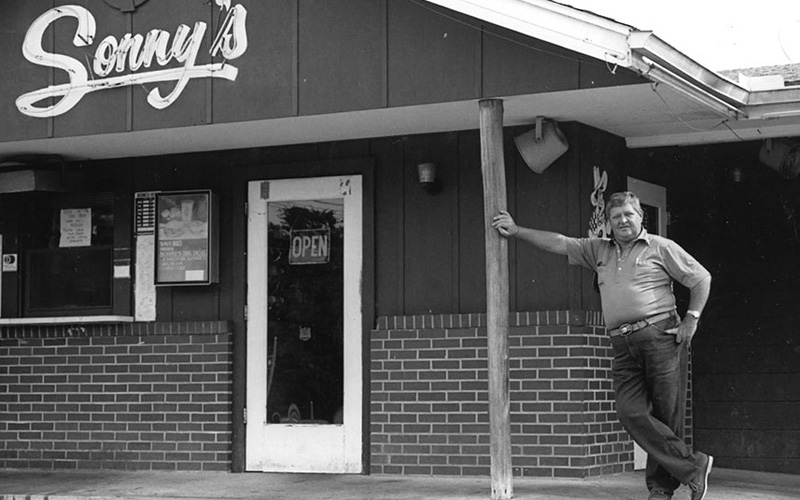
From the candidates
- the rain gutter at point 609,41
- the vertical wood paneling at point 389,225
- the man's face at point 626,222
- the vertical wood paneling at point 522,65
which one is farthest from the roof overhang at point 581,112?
the man's face at point 626,222

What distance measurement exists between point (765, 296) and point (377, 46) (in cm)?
409

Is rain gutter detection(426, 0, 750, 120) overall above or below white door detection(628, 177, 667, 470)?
above

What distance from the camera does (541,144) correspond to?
30.6 ft

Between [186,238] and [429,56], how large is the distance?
2.99 metres

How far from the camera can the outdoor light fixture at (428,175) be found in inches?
388

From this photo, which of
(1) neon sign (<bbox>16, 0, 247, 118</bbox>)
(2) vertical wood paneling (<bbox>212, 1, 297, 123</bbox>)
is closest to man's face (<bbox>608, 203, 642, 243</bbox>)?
(2) vertical wood paneling (<bbox>212, 1, 297, 123</bbox>)

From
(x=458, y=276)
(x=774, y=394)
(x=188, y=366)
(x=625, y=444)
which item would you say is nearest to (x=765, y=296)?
(x=774, y=394)

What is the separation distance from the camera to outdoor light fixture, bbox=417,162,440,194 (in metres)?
9.85

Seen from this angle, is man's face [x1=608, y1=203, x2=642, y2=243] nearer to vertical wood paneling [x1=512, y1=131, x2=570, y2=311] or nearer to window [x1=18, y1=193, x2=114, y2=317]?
vertical wood paneling [x1=512, y1=131, x2=570, y2=311]

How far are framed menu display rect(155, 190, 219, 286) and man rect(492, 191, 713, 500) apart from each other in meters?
3.83

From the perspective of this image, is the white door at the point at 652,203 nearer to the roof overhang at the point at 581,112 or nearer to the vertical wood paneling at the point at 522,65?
the roof overhang at the point at 581,112

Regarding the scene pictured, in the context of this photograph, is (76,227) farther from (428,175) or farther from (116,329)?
(428,175)

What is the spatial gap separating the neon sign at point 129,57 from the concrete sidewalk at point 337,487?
2.76 meters

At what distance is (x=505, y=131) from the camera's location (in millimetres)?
9742
